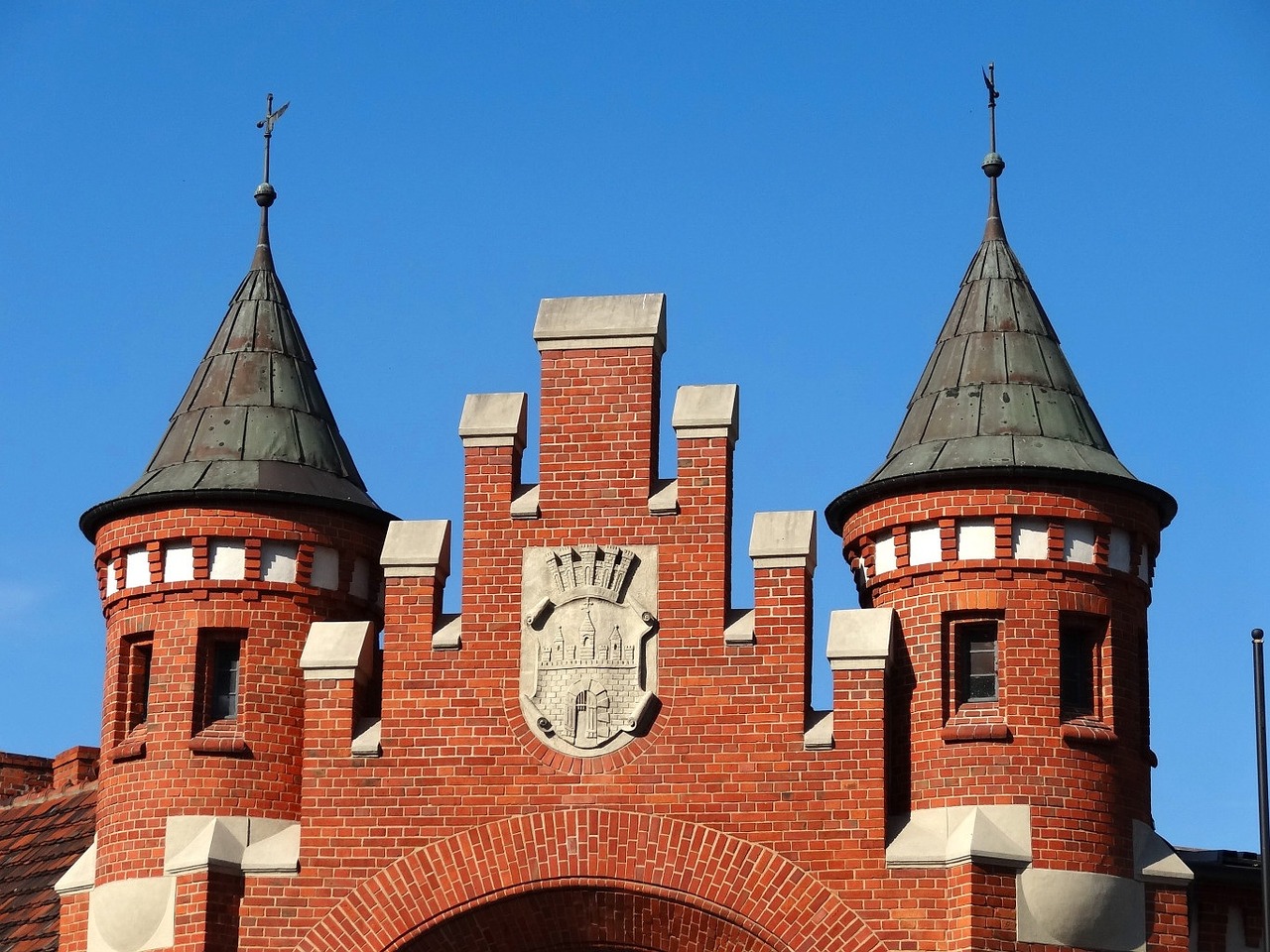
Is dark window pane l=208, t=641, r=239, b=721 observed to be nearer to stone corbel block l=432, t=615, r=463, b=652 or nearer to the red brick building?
the red brick building

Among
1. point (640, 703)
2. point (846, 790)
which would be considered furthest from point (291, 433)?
point (846, 790)

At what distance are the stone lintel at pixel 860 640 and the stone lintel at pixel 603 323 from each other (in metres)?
3.28

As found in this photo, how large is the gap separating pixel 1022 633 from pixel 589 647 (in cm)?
402

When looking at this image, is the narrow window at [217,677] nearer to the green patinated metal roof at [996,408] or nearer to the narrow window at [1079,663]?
the green patinated metal roof at [996,408]

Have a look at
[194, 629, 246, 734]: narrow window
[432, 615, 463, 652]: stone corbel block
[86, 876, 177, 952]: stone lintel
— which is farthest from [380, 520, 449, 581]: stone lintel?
[86, 876, 177, 952]: stone lintel

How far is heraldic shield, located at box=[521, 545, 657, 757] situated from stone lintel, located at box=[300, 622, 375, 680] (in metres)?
1.61

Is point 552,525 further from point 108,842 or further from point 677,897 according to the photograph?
point 108,842

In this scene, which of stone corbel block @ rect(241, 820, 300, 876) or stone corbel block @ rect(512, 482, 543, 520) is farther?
stone corbel block @ rect(512, 482, 543, 520)

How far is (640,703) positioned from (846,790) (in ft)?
6.76

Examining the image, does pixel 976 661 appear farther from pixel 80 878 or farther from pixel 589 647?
pixel 80 878

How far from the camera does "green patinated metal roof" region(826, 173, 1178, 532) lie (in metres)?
25.2

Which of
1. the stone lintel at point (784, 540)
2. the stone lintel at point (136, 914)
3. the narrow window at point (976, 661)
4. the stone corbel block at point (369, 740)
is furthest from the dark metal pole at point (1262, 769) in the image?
the stone lintel at point (136, 914)

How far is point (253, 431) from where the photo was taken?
27047mm

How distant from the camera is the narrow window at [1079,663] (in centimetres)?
2488
